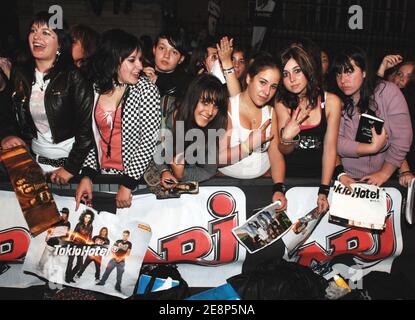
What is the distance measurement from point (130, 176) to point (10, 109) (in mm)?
1037

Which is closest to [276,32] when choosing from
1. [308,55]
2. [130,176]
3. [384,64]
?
[384,64]

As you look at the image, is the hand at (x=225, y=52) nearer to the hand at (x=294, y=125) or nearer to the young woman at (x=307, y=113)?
the young woman at (x=307, y=113)

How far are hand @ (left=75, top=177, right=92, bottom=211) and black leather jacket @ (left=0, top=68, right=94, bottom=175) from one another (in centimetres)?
10

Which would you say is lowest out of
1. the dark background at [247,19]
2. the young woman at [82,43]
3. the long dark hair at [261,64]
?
the long dark hair at [261,64]

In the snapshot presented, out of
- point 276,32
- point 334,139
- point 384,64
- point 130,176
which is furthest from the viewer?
point 276,32

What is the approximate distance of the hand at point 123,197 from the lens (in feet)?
9.01

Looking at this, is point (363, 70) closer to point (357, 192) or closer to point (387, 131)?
point (387, 131)

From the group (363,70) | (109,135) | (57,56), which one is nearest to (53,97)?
(57,56)

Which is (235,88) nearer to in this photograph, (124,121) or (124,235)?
(124,121)

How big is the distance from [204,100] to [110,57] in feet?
2.30

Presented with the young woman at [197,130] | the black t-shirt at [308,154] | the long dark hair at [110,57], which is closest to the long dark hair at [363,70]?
the black t-shirt at [308,154]

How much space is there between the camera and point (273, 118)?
2.89 meters

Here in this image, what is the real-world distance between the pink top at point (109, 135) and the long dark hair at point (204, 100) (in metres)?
0.40

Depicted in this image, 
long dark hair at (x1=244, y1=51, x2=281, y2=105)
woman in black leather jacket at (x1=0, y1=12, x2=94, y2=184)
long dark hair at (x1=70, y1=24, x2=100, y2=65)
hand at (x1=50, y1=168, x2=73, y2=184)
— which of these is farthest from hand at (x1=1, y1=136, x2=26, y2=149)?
long dark hair at (x1=244, y1=51, x2=281, y2=105)
